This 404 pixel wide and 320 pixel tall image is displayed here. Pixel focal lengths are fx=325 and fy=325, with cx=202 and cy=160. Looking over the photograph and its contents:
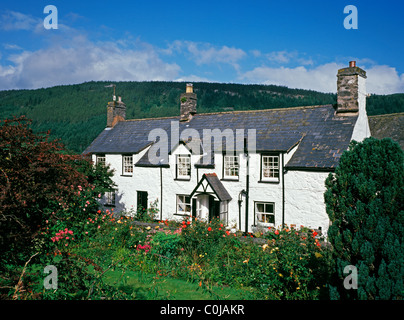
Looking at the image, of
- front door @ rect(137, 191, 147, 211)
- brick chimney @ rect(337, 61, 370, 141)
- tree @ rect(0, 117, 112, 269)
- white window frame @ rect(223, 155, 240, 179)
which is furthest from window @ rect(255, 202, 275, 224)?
tree @ rect(0, 117, 112, 269)

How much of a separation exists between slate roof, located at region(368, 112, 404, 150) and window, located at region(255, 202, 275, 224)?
11.9 metres

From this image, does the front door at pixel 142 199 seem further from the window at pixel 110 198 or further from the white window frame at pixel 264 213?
the white window frame at pixel 264 213

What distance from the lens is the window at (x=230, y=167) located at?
19828mm

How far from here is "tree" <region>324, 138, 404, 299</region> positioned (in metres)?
6.27

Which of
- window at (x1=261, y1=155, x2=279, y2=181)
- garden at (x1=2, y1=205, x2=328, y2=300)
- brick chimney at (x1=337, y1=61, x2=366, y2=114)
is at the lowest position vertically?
garden at (x1=2, y1=205, x2=328, y2=300)

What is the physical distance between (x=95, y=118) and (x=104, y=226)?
7882cm

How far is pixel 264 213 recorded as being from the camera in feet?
61.7

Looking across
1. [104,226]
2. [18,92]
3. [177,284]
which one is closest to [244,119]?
[104,226]

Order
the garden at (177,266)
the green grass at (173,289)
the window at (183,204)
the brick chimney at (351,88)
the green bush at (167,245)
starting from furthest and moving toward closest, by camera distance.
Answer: the window at (183,204) < the brick chimney at (351,88) < the green bush at (167,245) < the green grass at (173,289) < the garden at (177,266)

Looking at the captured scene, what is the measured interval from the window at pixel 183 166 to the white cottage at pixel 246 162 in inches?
2.6

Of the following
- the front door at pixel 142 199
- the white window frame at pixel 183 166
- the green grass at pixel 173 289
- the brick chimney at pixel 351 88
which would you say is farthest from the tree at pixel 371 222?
the front door at pixel 142 199

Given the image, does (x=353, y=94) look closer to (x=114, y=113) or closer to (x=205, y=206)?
(x=205, y=206)

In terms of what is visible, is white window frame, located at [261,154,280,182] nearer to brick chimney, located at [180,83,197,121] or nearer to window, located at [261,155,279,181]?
window, located at [261,155,279,181]
